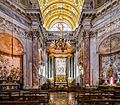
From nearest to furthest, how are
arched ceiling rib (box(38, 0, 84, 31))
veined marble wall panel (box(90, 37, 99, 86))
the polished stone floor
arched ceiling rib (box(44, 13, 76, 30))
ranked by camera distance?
the polished stone floor
veined marble wall panel (box(90, 37, 99, 86))
arched ceiling rib (box(38, 0, 84, 31))
arched ceiling rib (box(44, 13, 76, 30))

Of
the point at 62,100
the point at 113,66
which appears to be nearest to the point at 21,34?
the point at 113,66

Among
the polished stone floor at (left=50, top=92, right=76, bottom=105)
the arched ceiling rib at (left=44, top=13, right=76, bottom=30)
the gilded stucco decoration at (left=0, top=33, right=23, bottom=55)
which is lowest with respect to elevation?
the polished stone floor at (left=50, top=92, right=76, bottom=105)

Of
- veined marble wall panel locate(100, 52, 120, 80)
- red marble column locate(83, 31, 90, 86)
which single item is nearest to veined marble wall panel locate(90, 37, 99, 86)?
red marble column locate(83, 31, 90, 86)

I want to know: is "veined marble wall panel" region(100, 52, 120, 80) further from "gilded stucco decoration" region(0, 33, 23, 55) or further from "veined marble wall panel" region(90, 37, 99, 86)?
"gilded stucco decoration" region(0, 33, 23, 55)

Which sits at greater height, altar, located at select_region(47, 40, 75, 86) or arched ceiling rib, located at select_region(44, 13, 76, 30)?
arched ceiling rib, located at select_region(44, 13, 76, 30)

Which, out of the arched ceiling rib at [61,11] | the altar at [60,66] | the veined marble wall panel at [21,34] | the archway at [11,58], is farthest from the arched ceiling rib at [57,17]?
the archway at [11,58]

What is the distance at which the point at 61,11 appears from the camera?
29.9 metres

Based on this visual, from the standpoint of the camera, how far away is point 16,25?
17453 mm

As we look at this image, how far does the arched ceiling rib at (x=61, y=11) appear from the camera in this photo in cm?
2712

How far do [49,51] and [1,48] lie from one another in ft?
52.0

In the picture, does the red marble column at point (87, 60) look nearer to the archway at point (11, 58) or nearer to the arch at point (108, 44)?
the arch at point (108, 44)

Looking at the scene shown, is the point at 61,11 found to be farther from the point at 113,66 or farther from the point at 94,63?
the point at 113,66

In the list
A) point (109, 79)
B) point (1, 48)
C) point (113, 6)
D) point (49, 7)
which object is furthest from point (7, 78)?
point (49, 7)

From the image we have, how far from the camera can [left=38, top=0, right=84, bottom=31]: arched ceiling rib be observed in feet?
89.0
